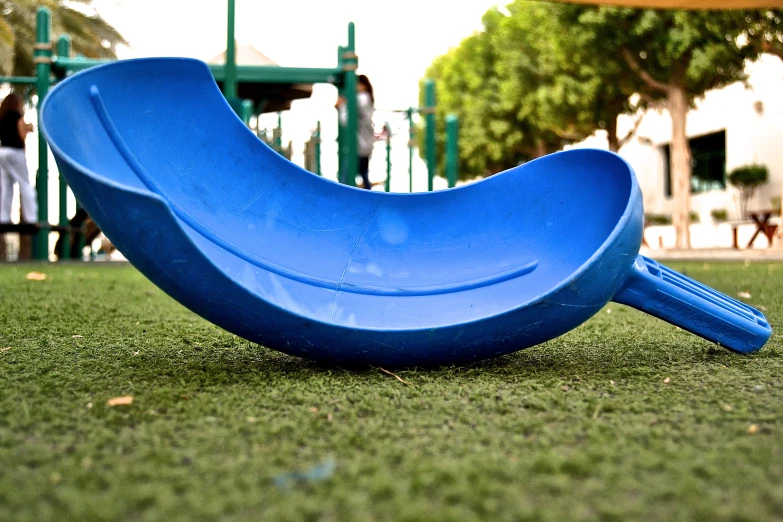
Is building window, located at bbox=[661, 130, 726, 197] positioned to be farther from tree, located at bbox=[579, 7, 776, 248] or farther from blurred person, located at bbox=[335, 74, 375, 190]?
blurred person, located at bbox=[335, 74, 375, 190]

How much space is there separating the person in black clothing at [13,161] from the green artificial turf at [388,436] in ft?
14.9

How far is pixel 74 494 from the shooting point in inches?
32.9

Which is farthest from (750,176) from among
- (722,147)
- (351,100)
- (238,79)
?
(238,79)

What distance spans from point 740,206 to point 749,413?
16908 millimetres

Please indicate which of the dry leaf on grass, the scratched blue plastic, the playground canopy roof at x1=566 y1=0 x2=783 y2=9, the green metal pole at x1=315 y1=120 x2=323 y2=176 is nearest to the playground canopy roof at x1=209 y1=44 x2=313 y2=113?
the green metal pole at x1=315 y1=120 x2=323 y2=176

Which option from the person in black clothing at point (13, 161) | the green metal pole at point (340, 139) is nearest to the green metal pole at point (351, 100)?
the green metal pole at point (340, 139)

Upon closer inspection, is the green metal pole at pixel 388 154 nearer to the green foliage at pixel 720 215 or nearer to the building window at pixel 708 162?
the green foliage at pixel 720 215

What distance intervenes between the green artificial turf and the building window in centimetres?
1747

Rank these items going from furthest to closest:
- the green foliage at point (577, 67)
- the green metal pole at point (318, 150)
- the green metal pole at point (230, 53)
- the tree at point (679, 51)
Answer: the green foliage at point (577, 67) < the tree at point (679, 51) < the green metal pole at point (318, 150) < the green metal pole at point (230, 53)

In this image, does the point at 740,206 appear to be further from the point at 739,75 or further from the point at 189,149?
the point at 189,149

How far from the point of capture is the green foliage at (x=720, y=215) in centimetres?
1669

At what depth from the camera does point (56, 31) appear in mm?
12977

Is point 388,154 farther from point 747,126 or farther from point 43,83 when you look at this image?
point 747,126

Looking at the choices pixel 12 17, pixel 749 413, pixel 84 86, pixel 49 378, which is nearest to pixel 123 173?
pixel 84 86
